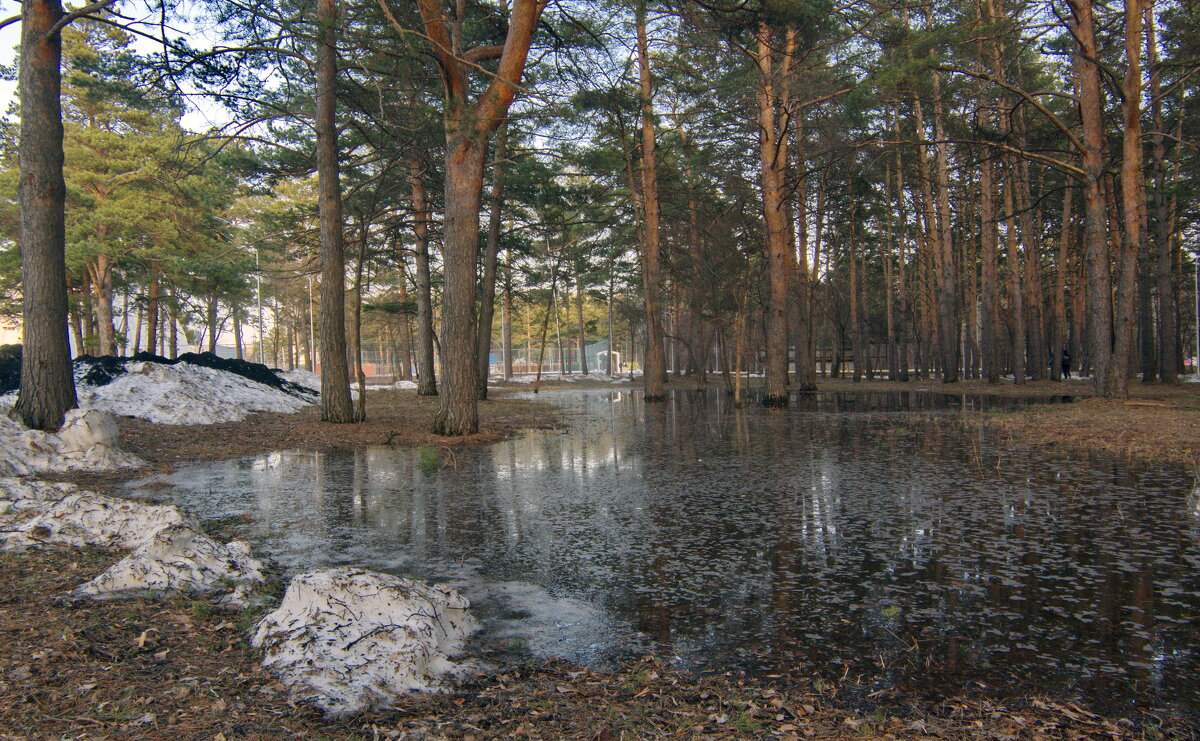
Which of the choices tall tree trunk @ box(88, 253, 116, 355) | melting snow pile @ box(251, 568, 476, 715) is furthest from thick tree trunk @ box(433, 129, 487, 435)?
tall tree trunk @ box(88, 253, 116, 355)

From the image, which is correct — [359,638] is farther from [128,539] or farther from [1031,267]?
[1031,267]

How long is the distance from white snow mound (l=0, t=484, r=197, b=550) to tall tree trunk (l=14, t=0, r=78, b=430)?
4606 mm

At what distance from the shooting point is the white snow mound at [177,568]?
3922 mm

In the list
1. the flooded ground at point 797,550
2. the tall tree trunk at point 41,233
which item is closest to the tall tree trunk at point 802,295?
the flooded ground at point 797,550

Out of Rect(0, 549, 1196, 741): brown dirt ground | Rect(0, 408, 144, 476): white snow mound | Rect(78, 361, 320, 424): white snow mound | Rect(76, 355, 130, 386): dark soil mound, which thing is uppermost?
Rect(76, 355, 130, 386): dark soil mound

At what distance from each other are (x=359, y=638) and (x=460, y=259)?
9388 mm

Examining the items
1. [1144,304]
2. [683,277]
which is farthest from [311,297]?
[1144,304]

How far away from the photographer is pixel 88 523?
512 centimetres

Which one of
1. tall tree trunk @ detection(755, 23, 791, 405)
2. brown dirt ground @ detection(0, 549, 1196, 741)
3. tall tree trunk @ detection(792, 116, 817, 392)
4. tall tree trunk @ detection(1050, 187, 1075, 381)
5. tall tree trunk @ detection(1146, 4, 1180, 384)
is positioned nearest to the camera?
brown dirt ground @ detection(0, 549, 1196, 741)

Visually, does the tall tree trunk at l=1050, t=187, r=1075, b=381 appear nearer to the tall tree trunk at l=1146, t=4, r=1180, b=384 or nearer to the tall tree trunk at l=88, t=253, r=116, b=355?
the tall tree trunk at l=1146, t=4, r=1180, b=384

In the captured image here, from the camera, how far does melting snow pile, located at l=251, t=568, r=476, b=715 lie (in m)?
2.88

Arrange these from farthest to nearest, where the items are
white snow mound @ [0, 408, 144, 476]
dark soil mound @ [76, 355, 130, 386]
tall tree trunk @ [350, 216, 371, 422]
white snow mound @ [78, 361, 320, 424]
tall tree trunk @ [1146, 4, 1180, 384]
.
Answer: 1. tall tree trunk @ [1146, 4, 1180, 384]
2. dark soil mound @ [76, 355, 130, 386]
3. white snow mound @ [78, 361, 320, 424]
4. tall tree trunk @ [350, 216, 371, 422]
5. white snow mound @ [0, 408, 144, 476]

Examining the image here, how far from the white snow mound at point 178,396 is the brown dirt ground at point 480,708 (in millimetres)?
11703

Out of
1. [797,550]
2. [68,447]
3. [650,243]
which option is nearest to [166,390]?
[68,447]
